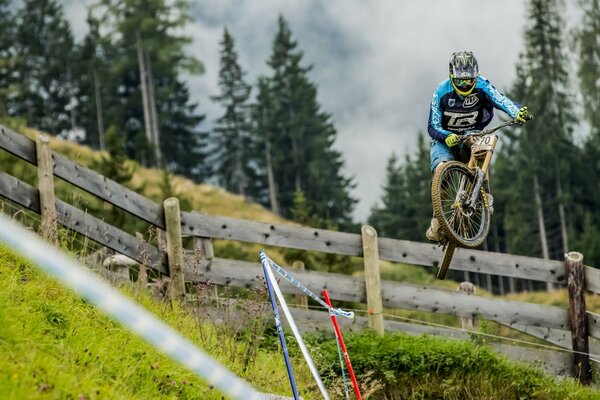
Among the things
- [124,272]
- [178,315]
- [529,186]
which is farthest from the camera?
[529,186]

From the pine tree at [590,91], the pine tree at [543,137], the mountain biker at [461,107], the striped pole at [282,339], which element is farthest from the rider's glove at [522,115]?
the pine tree at [543,137]

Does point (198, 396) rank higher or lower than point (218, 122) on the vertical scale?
lower

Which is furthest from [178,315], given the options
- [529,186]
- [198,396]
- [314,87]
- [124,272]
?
[314,87]

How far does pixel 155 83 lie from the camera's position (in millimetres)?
55500

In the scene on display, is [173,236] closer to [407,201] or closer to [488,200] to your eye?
[488,200]

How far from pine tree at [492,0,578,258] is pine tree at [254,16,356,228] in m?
12.2

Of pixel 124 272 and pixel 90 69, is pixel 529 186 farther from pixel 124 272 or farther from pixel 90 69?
pixel 124 272

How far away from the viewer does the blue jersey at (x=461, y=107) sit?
6477 mm

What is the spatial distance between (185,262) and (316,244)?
1602mm

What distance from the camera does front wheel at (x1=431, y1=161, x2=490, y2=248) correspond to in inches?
252

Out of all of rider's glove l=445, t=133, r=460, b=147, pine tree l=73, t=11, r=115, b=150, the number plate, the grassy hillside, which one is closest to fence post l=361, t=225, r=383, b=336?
the grassy hillside

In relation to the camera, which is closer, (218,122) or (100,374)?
(100,374)

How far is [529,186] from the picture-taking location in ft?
160

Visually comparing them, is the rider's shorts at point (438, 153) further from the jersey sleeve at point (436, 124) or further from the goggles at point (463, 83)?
the goggles at point (463, 83)
